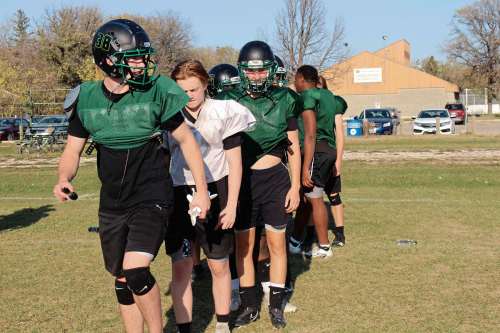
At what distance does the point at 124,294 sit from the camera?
4.07 meters

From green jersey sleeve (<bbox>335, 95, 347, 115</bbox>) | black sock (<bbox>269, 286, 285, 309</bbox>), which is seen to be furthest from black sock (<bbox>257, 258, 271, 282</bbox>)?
green jersey sleeve (<bbox>335, 95, 347, 115</bbox>)

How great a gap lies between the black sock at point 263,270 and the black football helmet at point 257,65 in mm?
2033

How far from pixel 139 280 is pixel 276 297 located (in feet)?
5.12

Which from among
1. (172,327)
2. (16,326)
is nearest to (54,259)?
(16,326)

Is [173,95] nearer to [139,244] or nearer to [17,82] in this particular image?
[139,244]

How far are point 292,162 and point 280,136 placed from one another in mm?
241

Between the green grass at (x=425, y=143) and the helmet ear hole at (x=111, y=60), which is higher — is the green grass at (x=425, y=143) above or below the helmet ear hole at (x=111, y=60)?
below

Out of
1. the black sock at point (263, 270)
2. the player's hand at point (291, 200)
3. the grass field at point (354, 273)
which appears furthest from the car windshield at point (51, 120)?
the player's hand at point (291, 200)

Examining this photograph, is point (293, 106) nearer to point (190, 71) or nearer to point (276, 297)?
point (190, 71)

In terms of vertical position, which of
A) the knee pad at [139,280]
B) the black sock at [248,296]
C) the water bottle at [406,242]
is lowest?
the water bottle at [406,242]

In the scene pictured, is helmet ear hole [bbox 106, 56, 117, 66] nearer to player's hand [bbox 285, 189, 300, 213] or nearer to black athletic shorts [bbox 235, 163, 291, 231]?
black athletic shorts [bbox 235, 163, 291, 231]

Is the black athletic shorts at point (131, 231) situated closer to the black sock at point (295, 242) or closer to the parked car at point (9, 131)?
the black sock at point (295, 242)

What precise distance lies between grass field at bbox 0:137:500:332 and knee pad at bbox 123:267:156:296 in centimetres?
121

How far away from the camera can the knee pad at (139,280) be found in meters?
3.79
